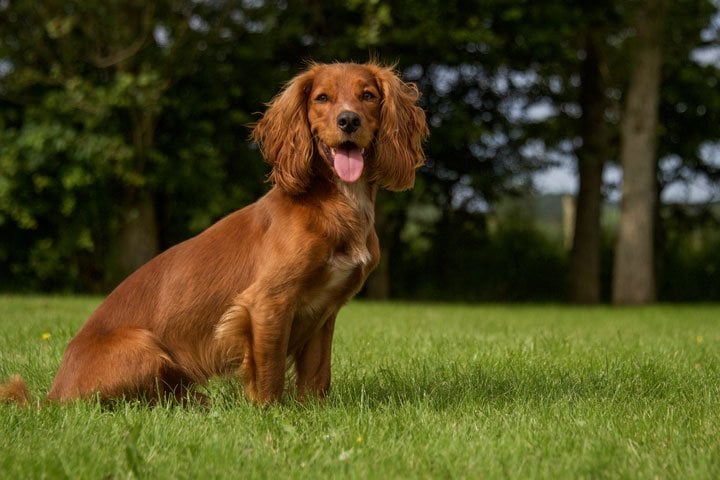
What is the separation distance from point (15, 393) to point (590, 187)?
541 inches

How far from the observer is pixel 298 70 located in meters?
15.9

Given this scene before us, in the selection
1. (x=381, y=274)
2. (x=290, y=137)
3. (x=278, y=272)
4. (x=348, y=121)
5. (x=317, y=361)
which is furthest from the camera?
(x=381, y=274)

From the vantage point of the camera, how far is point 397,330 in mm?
7875

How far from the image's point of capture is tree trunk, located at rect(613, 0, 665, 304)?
1484 centimetres

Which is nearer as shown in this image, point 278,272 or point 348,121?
point 278,272

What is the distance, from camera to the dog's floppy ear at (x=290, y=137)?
3.97m

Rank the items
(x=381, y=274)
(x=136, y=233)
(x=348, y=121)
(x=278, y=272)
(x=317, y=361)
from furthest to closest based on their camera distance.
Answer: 1. (x=381, y=274)
2. (x=136, y=233)
3. (x=317, y=361)
4. (x=348, y=121)
5. (x=278, y=272)

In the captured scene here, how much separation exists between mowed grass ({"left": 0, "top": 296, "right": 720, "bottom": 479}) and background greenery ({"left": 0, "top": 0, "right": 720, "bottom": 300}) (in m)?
8.85

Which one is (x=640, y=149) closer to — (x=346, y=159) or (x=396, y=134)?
(x=396, y=134)

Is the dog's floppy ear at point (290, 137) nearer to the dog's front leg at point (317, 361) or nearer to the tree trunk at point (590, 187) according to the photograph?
the dog's front leg at point (317, 361)

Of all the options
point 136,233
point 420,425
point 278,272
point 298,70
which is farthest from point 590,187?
point 420,425

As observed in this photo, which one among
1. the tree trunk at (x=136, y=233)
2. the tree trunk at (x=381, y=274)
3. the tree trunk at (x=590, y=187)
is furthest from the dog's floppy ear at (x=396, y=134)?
the tree trunk at (x=590, y=187)

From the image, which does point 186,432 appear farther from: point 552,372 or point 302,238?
point 552,372

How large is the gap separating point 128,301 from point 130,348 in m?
0.33
